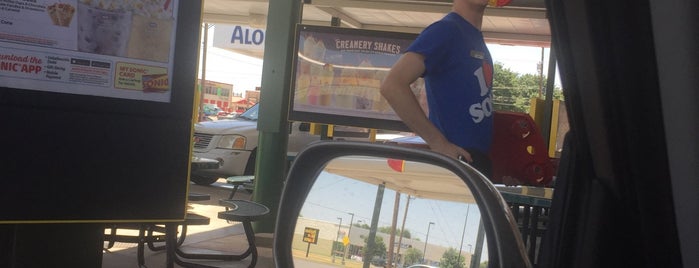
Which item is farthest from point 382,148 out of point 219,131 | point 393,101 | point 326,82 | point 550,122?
point 219,131

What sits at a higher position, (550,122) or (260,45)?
(260,45)

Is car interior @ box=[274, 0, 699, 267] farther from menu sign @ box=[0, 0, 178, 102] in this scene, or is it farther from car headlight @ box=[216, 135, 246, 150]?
car headlight @ box=[216, 135, 246, 150]

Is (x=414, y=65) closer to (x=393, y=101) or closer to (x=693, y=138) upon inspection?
(x=393, y=101)

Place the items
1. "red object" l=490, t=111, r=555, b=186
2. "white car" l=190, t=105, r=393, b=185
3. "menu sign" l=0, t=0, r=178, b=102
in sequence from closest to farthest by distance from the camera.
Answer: "red object" l=490, t=111, r=555, b=186
"menu sign" l=0, t=0, r=178, b=102
"white car" l=190, t=105, r=393, b=185

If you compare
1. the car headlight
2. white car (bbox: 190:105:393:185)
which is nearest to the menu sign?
white car (bbox: 190:105:393:185)

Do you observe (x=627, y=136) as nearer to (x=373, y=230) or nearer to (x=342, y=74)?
(x=373, y=230)

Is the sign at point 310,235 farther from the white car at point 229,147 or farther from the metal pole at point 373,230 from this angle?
the white car at point 229,147

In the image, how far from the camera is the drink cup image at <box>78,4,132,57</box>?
10.6ft

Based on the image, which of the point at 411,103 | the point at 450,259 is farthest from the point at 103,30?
the point at 450,259

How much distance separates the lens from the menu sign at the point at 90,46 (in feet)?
10.2

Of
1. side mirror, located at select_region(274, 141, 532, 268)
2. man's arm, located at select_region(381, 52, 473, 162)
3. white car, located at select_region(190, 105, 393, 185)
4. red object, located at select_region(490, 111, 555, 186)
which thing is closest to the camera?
side mirror, located at select_region(274, 141, 532, 268)

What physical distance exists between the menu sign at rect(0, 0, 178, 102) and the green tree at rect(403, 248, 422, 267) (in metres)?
2.35

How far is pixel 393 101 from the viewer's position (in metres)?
2.67

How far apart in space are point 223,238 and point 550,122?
4.29m
